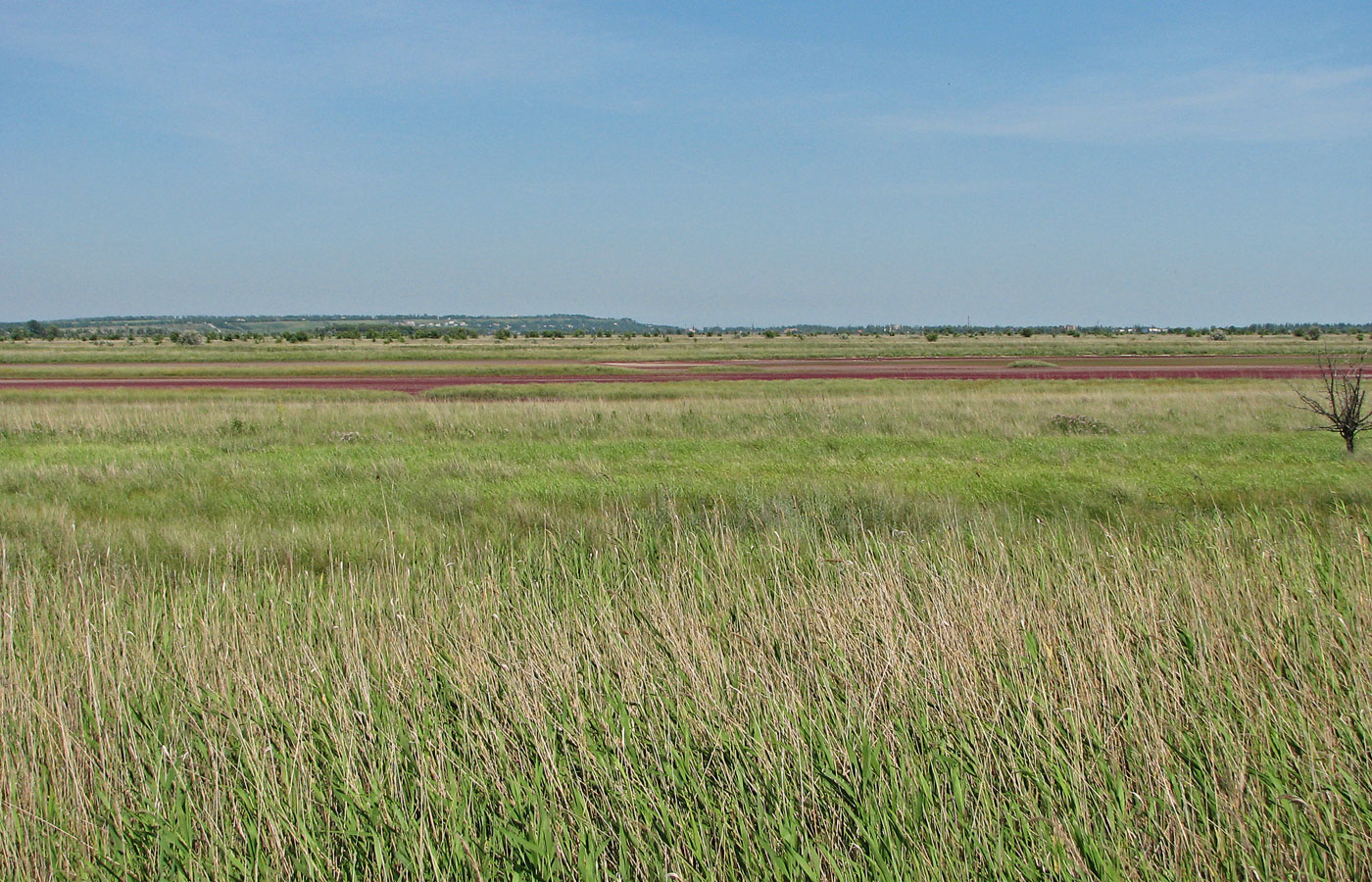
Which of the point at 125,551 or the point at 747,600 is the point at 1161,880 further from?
the point at 125,551

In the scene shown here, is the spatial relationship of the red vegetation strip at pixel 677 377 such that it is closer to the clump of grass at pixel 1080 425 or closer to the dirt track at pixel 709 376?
the dirt track at pixel 709 376

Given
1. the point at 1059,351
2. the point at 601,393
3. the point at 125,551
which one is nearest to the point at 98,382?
the point at 601,393

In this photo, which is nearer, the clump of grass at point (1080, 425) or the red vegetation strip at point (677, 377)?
the clump of grass at point (1080, 425)

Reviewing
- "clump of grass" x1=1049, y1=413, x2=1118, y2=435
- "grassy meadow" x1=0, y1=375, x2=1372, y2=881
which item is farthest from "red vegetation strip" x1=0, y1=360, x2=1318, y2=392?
"grassy meadow" x1=0, y1=375, x2=1372, y2=881

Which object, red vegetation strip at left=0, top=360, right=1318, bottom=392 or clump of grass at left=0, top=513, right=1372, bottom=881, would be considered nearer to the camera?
clump of grass at left=0, top=513, right=1372, bottom=881

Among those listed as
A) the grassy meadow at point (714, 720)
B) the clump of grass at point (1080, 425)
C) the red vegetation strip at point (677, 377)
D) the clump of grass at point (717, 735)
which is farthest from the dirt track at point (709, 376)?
the clump of grass at point (717, 735)

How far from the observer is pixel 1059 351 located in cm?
7806

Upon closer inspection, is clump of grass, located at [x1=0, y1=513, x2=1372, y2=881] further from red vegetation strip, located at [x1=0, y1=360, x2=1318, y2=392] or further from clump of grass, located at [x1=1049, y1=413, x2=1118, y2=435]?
red vegetation strip, located at [x1=0, y1=360, x2=1318, y2=392]

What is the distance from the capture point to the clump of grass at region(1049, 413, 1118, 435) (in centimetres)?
2117

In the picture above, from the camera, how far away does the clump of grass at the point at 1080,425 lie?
21.2 m

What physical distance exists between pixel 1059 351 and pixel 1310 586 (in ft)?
256

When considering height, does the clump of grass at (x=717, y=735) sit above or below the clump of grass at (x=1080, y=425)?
below

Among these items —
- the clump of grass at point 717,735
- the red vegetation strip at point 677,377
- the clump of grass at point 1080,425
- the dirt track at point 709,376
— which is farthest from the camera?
the dirt track at point 709,376

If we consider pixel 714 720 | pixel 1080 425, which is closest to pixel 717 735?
pixel 714 720
